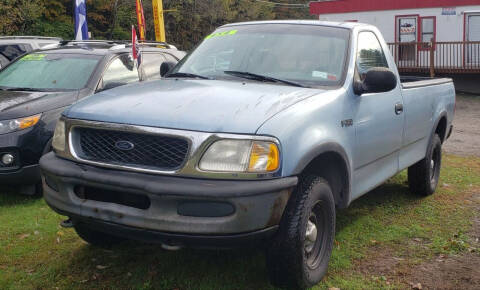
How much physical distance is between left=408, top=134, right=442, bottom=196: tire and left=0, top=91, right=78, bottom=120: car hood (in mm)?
3904

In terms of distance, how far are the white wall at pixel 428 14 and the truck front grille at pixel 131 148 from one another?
836 inches

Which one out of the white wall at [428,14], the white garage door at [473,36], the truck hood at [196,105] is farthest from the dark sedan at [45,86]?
the white wall at [428,14]

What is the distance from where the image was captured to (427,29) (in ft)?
74.9

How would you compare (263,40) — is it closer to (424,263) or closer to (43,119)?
(424,263)

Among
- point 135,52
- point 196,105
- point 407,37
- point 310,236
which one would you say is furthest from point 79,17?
point 407,37

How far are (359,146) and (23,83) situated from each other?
445 centimetres

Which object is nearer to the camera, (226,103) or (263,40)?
(226,103)

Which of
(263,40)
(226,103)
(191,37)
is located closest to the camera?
(226,103)

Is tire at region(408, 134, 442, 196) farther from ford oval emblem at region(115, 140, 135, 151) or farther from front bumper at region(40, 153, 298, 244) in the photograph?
ford oval emblem at region(115, 140, 135, 151)

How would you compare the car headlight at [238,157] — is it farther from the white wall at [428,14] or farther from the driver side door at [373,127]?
the white wall at [428,14]

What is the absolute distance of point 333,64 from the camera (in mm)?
4406

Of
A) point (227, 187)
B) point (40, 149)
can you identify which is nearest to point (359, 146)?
point (227, 187)

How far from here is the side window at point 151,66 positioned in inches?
302

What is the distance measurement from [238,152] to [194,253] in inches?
58.7
